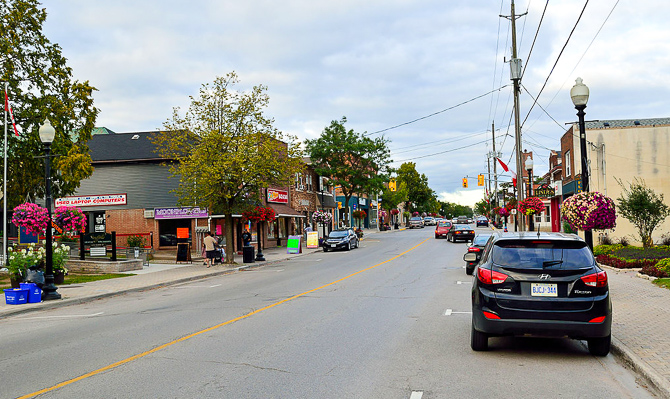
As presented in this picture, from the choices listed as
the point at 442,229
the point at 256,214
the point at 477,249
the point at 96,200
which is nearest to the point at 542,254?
the point at 477,249

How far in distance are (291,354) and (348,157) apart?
154ft

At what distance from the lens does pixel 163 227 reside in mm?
35812

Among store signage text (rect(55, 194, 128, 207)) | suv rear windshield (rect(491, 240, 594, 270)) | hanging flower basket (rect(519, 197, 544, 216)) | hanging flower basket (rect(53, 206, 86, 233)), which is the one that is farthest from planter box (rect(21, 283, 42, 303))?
hanging flower basket (rect(519, 197, 544, 216))

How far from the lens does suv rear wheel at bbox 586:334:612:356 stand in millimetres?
7320

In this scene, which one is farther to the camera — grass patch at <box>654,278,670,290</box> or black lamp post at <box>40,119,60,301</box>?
black lamp post at <box>40,119,60,301</box>

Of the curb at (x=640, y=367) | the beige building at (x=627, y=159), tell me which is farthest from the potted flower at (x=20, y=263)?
the beige building at (x=627, y=159)

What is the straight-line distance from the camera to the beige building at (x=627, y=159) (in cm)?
3566

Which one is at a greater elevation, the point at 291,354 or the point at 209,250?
the point at 209,250

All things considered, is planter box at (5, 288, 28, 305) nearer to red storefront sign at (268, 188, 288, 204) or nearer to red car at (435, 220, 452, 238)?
red storefront sign at (268, 188, 288, 204)

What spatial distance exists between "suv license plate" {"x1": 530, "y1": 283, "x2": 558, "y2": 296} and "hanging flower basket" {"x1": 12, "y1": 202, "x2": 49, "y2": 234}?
562 inches

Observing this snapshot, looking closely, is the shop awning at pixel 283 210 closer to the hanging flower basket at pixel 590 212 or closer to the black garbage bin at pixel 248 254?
the black garbage bin at pixel 248 254

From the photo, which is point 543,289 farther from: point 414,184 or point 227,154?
point 414,184

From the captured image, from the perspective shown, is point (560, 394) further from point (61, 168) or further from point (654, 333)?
point (61, 168)

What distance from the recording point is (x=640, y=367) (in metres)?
6.63
